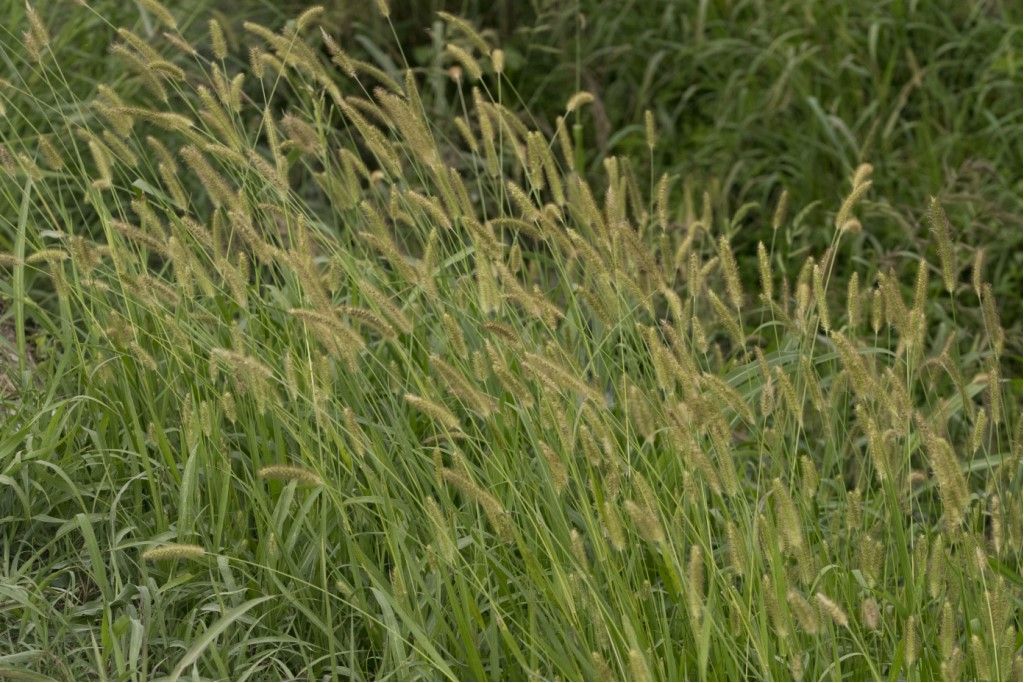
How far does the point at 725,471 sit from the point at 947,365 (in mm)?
721

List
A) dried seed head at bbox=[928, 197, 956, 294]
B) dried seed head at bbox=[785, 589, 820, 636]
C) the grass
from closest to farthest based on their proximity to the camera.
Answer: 1. dried seed head at bbox=[785, 589, 820, 636]
2. the grass
3. dried seed head at bbox=[928, 197, 956, 294]

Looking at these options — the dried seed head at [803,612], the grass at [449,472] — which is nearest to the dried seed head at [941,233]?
the grass at [449,472]

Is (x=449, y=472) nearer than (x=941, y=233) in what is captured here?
Yes

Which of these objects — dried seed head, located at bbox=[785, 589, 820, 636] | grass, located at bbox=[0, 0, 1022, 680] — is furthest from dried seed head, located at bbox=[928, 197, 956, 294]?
dried seed head, located at bbox=[785, 589, 820, 636]

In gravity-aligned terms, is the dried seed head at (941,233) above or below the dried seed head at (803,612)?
above

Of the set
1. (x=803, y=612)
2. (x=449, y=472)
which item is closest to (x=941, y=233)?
(x=803, y=612)

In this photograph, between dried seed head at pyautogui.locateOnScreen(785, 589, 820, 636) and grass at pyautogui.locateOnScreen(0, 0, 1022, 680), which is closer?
dried seed head at pyautogui.locateOnScreen(785, 589, 820, 636)

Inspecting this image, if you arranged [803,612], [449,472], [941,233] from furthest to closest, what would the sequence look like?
1. [941,233]
2. [449,472]
3. [803,612]

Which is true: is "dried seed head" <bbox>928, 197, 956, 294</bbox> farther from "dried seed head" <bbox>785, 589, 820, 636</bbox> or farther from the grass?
"dried seed head" <bbox>785, 589, 820, 636</bbox>

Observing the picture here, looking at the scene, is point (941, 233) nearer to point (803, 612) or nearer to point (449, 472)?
point (803, 612)

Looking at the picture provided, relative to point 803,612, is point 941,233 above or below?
above

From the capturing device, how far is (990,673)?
235cm

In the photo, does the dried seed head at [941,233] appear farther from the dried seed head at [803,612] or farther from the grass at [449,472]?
the dried seed head at [803,612]

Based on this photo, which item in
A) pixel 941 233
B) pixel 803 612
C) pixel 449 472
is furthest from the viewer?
pixel 941 233
